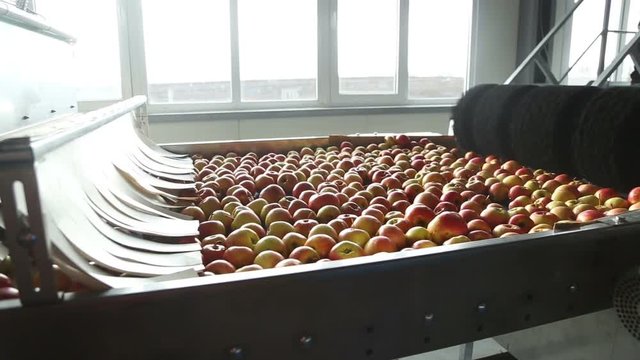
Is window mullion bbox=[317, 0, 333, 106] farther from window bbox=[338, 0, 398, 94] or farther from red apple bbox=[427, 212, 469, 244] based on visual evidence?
red apple bbox=[427, 212, 469, 244]

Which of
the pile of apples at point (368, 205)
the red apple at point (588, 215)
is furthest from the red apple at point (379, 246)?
the red apple at point (588, 215)

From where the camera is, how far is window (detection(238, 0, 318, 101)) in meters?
4.12

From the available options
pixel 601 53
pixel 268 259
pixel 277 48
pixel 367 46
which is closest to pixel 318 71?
pixel 277 48

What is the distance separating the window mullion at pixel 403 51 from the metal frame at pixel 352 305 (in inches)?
154

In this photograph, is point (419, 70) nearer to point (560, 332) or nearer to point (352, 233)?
point (560, 332)

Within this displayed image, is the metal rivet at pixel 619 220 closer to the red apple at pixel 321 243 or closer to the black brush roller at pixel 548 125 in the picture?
the red apple at pixel 321 243

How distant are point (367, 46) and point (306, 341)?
4.15m

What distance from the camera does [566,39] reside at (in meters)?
4.57

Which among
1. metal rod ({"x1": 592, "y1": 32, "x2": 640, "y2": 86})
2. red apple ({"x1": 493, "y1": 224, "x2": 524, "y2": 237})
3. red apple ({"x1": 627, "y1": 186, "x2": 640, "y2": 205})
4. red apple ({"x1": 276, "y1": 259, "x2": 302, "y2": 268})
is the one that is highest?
metal rod ({"x1": 592, "y1": 32, "x2": 640, "y2": 86})

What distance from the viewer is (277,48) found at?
4.26 m

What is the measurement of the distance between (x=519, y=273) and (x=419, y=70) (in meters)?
4.20

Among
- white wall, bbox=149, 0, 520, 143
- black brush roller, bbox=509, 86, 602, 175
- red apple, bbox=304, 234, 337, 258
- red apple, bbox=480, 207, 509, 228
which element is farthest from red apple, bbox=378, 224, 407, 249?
white wall, bbox=149, 0, 520, 143

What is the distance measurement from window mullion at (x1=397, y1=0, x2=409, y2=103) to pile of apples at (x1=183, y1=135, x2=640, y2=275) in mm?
2760

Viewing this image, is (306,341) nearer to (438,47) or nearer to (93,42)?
(93,42)
